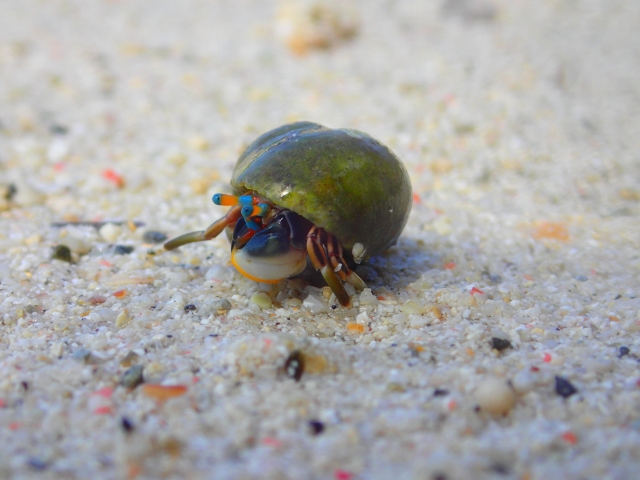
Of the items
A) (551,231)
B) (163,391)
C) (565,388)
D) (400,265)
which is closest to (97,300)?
(163,391)

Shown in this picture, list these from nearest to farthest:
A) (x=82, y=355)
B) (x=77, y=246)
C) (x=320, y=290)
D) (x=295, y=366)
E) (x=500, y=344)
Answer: (x=295, y=366) < (x=82, y=355) < (x=500, y=344) < (x=320, y=290) < (x=77, y=246)

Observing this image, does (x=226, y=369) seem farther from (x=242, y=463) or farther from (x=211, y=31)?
(x=211, y=31)

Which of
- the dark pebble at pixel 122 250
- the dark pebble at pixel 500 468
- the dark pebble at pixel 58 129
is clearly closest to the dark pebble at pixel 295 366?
the dark pebble at pixel 500 468

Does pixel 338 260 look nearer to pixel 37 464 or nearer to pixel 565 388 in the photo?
pixel 565 388

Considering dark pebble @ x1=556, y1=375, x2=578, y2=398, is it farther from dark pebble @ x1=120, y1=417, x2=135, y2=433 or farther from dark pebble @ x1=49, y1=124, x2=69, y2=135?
dark pebble @ x1=49, y1=124, x2=69, y2=135

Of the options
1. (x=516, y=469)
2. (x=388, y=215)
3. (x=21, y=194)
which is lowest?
(x=21, y=194)

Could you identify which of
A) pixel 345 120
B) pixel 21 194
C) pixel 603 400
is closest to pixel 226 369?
pixel 603 400

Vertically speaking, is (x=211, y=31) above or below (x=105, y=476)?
above
